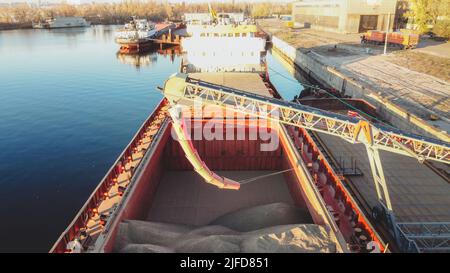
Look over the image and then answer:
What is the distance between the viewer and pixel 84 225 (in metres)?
11.5

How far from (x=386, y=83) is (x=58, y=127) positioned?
35818 mm

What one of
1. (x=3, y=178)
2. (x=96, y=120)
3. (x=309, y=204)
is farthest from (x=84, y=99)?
(x=309, y=204)

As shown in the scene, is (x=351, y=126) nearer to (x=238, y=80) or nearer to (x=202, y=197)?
(x=202, y=197)

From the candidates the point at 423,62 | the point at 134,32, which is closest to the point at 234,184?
the point at 423,62

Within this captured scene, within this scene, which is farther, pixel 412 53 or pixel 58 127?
pixel 412 53

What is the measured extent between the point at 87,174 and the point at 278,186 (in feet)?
44.4

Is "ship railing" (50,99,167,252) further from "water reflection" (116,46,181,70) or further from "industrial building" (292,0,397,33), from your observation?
"industrial building" (292,0,397,33)

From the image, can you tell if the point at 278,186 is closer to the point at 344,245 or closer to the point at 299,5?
the point at 344,245

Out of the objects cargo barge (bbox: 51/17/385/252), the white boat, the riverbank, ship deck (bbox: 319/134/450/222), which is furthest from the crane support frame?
the white boat

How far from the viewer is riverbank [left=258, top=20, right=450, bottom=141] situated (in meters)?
24.2

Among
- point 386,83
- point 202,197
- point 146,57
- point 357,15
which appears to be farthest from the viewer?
point 357,15

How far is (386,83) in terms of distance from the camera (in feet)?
116

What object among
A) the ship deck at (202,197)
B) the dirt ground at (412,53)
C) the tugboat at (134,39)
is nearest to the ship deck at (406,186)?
the ship deck at (202,197)

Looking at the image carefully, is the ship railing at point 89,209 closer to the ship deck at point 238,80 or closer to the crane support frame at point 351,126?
the crane support frame at point 351,126
